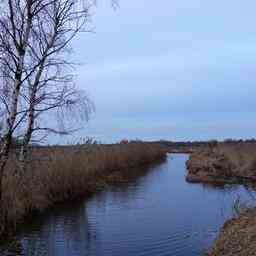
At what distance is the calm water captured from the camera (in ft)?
49.2

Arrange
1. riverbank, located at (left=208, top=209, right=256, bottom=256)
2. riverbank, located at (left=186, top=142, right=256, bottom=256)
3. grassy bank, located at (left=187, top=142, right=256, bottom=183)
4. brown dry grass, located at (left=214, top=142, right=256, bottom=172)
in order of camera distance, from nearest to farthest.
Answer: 1. riverbank, located at (left=208, top=209, right=256, bottom=256)
2. riverbank, located at (left=186, top=142, right=256, bottom=256)
3. grassy bank, located at (left=187, top=142, right=256, bottom=183)
4. brown dry grass, located at (left=214, top=142, right=256, bottom=172)

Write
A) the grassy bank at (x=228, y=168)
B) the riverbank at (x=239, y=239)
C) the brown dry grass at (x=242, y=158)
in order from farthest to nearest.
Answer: the brown dry grass at (x=242, y=158) < the grassy bank at (x=228, y=168) < the riverbank at (x=239, y=239)

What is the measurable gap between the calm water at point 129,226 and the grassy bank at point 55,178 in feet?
2.40

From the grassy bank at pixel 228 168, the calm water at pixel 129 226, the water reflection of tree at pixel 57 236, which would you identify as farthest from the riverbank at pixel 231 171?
the water reflection of tree at pixel 57 236

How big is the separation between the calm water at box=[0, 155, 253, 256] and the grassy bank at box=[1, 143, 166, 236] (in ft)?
2.40

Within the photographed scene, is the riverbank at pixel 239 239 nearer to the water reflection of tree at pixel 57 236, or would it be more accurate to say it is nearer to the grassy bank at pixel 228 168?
the water reflection of tree at pixel 57 236

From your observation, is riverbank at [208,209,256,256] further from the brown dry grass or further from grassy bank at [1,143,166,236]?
the brown dry grass

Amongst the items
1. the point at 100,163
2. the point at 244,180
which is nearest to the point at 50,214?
the point at 100,163

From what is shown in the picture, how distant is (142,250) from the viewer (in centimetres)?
1482

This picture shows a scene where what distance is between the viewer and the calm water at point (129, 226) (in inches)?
590

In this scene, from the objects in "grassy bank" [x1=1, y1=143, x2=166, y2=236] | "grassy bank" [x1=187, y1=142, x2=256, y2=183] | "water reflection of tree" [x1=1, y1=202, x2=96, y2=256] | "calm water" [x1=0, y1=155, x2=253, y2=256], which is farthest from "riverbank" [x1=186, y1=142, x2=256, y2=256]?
"grassy bank" [x1=1, y1=143, x2=166, y2=236]

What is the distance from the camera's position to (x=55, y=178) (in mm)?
23656

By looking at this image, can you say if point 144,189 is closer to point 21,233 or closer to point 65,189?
point 65,189

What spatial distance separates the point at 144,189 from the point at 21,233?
14328 mm
